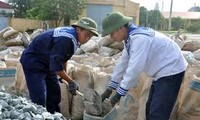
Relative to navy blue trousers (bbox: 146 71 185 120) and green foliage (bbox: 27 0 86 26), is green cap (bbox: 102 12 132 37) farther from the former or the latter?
green foliage (bbox: 27 0 86 26)

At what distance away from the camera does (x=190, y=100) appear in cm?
401

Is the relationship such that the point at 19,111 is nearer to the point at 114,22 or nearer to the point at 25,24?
the point at 114,22

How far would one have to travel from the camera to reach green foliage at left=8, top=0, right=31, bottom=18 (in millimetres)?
29312

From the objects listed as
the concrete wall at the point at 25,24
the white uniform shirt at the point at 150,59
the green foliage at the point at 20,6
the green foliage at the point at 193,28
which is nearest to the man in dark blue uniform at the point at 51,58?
the white uniform shirt at the point at 150,59

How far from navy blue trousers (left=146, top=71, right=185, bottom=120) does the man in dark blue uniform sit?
75 cm

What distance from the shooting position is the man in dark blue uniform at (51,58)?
3.45 metres

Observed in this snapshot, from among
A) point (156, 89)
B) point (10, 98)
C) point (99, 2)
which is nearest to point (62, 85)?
point (10, 98)

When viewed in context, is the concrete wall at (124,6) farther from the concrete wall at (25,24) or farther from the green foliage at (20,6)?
the concrete wall at (25,24)

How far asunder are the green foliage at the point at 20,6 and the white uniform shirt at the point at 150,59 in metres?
26.9

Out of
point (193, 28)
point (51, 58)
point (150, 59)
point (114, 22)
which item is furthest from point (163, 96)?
point (193, 28)

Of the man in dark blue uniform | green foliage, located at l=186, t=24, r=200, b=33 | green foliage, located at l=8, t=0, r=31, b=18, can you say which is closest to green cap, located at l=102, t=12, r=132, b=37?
the man in dark blue uniform

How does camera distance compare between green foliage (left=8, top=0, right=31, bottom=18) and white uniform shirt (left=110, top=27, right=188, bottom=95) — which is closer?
white uniform shirt (left=110, top=27, right=188, bottom=95)

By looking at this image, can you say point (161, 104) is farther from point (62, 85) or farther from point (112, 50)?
point (112, 50)

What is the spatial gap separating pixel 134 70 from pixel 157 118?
19.3 inches
